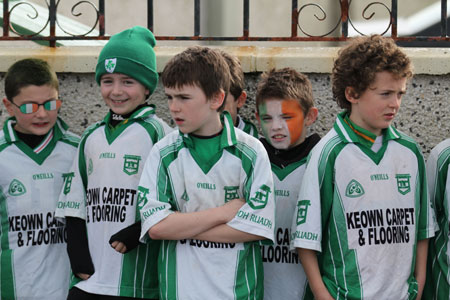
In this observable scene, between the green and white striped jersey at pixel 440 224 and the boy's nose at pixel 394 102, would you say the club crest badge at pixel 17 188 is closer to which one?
the boy's nose at pixel 394 102

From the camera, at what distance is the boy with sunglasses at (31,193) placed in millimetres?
4305

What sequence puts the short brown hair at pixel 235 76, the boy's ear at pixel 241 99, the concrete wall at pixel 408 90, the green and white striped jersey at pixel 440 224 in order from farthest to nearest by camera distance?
the concrete wall at pixel 408 90
the boy's ear at pixel 241 99
the short brown hair at pixel 235 76
the green and white striped jersey at pixel 440 224

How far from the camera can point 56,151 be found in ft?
14.5

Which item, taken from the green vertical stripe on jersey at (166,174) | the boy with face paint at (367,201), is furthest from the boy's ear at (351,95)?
the green vertical stripe on jersey at (166,174)

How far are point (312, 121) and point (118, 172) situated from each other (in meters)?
1.02

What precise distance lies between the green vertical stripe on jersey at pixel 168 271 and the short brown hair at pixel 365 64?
1.11 m

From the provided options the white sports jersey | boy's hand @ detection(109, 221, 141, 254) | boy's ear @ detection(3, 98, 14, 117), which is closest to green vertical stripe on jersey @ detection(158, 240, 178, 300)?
boy's hand @ detection(109, 221, 141, 254)

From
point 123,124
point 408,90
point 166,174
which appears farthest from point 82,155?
point 408,90

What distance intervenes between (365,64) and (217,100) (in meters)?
0.73

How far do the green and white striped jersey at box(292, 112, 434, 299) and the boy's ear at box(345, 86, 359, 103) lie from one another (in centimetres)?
13

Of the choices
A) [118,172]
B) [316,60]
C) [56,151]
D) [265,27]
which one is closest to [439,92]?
[316,60]

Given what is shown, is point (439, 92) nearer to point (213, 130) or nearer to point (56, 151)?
point (213, 130)

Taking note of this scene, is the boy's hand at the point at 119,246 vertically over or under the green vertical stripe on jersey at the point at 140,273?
over

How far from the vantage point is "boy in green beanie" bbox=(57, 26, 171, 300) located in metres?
4.03
